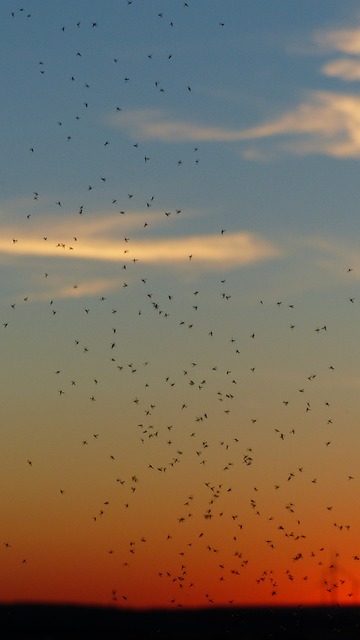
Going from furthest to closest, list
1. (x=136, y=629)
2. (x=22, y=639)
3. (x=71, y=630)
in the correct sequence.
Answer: (x=136, y=629) < (x=71, y=630) < (x=22, y=639)

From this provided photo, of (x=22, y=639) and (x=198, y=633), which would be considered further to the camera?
(x=198, y=633)

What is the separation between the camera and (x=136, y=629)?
598 feet

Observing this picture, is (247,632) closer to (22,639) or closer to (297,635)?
(297,635)

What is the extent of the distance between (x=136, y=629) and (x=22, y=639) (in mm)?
36329

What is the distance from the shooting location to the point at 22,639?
147875 millimetres

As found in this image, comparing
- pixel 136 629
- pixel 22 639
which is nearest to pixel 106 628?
pixel 136 629

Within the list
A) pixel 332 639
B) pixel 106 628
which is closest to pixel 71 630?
pixel 106 628

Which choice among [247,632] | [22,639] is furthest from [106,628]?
[22,639]

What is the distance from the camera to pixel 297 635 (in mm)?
189125

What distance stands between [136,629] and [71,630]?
13.3 m

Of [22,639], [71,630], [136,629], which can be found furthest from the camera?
[136,629]

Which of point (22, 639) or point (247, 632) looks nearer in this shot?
point (22, 639)

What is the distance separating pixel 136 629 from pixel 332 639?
2452 centimetres

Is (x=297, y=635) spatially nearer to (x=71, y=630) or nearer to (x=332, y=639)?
(x=332, y=639)
